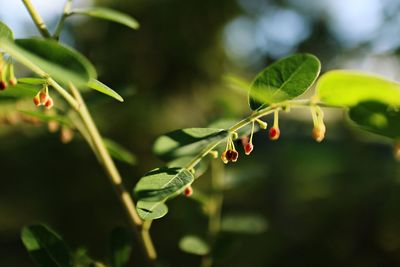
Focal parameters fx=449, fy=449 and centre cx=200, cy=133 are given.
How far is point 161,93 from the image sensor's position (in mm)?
7055

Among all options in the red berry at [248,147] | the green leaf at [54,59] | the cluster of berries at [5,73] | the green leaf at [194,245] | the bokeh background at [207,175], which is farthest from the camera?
the bokeh background at [207,175]

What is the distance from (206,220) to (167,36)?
20.1 feet

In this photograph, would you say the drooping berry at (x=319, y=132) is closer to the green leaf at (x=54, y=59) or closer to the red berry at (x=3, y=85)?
the green leaf at (x=54, y=59)

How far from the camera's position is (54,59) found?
463mm

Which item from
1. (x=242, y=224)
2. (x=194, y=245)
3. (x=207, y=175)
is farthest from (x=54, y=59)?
(x=207, y=175)

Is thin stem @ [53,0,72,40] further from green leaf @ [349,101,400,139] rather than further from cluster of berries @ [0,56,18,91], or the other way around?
green leaf @ [349,101,400,139]

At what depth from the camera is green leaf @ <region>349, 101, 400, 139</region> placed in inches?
19.8

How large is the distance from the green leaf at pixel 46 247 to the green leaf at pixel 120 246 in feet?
0.33

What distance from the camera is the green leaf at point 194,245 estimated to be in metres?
0.93

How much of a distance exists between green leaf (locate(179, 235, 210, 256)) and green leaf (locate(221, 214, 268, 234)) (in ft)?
0.44

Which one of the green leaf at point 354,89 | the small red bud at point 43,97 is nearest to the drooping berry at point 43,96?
the small red bud at point 43,97

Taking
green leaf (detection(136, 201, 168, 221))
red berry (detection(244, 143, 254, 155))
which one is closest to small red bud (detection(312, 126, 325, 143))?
red berry (detection(244, 143, 254, 155))

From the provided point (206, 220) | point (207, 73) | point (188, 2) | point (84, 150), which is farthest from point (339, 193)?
point (188, 2)

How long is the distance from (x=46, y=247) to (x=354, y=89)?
55cm
